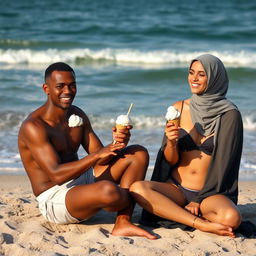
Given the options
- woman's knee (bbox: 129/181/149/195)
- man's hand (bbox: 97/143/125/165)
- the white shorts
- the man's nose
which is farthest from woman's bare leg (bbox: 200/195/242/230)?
the man's nose

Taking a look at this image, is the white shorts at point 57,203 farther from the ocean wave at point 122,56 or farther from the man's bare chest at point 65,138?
the ocean wave at point 122,56

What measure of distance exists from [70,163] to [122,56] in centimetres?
1243

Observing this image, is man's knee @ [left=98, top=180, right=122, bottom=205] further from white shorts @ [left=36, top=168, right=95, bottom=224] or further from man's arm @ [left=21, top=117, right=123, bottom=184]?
white shorts @ [left=36, top=168, right=95, bottom=224]

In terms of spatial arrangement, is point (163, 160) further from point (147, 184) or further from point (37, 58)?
point (37, 58)

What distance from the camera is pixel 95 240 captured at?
5164 mm

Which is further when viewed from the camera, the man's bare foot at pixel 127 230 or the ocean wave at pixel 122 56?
the ocean wave at pixel 122 56

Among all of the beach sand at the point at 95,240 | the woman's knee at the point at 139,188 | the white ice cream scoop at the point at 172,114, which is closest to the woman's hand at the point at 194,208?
the beach sand at the point at 95,240

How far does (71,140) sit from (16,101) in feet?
21.3

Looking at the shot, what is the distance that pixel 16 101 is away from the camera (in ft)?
39.0

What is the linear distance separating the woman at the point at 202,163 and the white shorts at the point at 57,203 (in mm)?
480

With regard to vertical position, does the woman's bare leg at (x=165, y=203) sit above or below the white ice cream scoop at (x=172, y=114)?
below

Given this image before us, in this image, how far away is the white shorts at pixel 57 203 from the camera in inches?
210

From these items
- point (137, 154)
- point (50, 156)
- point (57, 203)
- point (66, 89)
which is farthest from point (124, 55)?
point (50, 156)

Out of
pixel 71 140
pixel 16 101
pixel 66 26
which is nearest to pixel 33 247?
pixel 71 140
